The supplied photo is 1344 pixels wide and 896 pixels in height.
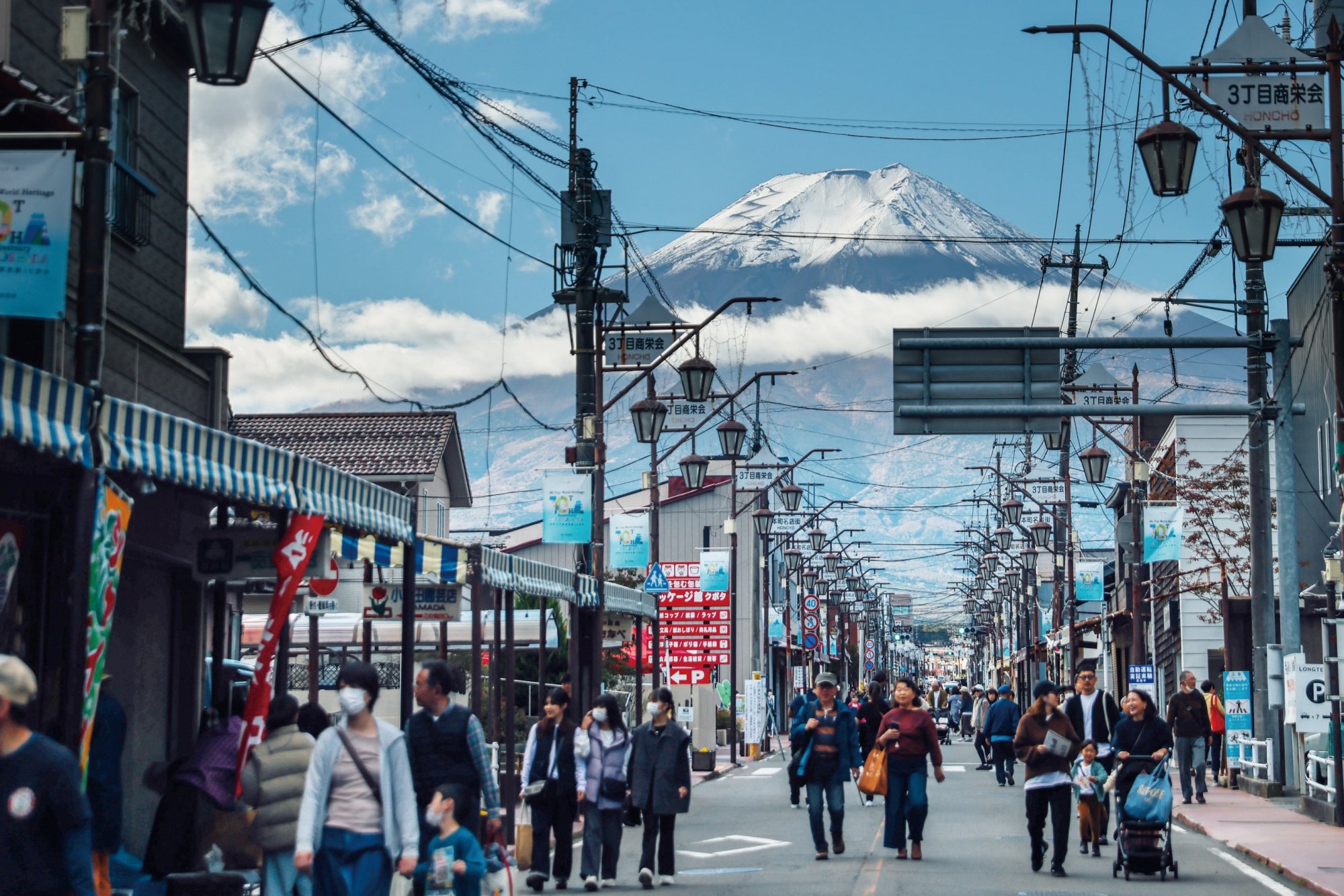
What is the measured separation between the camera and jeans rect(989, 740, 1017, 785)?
31516mm

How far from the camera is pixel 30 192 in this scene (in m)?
9.44

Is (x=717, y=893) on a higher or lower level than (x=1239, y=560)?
lower

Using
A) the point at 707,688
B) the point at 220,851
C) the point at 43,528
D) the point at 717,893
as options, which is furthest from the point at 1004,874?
the point at 707,688

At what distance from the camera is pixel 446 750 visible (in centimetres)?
1116

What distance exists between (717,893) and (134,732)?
5815 millimetres

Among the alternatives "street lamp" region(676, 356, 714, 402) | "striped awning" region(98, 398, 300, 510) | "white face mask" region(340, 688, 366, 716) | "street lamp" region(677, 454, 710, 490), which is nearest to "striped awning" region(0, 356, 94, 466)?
"striped awning" region(98, 398, 300, 510)

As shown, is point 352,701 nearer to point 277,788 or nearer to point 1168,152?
point 277,788

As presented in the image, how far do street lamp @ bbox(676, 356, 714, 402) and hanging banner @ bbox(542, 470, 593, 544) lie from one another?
2.56 meters

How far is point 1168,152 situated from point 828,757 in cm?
722

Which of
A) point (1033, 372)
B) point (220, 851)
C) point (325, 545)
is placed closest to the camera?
point (220, 851)

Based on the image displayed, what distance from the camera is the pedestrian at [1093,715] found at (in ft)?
55.8

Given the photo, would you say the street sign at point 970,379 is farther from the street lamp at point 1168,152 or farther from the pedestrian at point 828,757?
the pedestrian at point 828,757

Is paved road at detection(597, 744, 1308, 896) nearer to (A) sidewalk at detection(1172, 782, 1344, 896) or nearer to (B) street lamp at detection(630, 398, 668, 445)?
(A) sidewalk at detection(1172, 782, 1344, 896)

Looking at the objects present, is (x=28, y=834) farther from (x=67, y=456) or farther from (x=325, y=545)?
(x=325, y=545)
